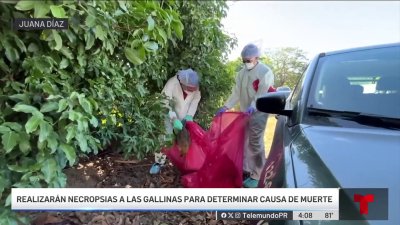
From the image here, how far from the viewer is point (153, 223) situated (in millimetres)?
2432

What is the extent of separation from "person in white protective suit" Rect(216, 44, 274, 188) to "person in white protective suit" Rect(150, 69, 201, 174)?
37 centimetres

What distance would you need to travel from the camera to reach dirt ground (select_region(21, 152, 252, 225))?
2.18m

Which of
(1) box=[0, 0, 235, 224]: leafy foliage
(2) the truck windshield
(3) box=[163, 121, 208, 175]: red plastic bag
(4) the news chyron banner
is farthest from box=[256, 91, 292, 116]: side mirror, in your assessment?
(3) box=[163, 121, 208, 175]: red plastic bag

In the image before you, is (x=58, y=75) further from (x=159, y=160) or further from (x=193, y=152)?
(x=159, y=160)

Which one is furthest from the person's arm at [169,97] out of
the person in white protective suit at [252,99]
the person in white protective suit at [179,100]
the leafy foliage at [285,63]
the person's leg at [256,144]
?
the leafy foliage at [285,63]

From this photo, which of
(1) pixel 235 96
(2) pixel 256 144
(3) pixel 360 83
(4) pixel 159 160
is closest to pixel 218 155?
(2) pixel 256 144

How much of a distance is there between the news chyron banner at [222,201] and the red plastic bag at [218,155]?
5.43 ft

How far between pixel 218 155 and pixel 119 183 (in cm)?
94

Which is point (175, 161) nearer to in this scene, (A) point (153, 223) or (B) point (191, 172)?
(B) point (191, 172)

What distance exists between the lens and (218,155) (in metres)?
3.19

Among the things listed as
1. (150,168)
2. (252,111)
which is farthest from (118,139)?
(252,111)

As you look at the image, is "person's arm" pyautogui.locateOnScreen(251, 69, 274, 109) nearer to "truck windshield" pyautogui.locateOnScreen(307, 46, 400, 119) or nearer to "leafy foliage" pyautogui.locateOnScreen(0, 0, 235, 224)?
"truck windshield" pyautogui.locateOnScreen(307, 46, 400, 119)

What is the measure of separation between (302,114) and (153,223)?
131cm

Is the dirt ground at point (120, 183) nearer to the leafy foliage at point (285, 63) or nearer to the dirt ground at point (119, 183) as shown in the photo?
Answer: the dirt ground at point (119, 183)
